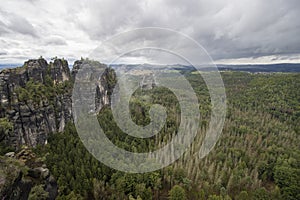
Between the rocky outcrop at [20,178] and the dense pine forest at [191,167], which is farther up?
the rocky outcrop at [20,178]

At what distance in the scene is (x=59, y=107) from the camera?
50.1 meters

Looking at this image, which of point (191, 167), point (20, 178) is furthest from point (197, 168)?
point (20, 178)

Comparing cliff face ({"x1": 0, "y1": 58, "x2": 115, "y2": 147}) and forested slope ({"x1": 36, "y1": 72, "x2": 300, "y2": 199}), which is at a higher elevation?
cliff face ({"x1": 0, "y1": 58, "x2": 115, "y2": 147})

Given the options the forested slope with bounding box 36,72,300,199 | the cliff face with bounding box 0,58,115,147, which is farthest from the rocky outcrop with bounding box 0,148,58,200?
the cliff face with bounding box 0,58,115,147

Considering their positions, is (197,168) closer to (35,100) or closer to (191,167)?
(191,167)

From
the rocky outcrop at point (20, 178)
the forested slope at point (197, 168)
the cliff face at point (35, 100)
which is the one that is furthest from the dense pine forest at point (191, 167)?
the cliff face at point (35, 100)

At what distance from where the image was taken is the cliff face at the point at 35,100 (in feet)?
126

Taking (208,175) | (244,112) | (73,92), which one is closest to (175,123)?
(208,175)

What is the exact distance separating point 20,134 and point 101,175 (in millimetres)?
21329

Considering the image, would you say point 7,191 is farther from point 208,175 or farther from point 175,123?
point 175,123

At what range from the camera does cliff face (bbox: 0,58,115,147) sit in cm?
3843

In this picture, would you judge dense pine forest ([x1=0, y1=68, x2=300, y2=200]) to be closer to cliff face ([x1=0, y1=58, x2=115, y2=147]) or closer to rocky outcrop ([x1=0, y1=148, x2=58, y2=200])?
rocky outcrop ([x1=0, y1=148, x2=58, y2=200])

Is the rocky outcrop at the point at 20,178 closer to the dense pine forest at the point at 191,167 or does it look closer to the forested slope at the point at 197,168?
the dense pine forest at the point at 191,167

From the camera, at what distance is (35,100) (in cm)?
4256
